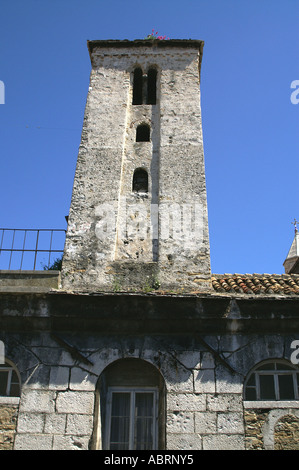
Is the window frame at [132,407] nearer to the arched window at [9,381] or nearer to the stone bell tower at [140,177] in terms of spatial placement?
the arched window at [9,381]

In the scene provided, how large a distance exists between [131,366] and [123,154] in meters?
5.22

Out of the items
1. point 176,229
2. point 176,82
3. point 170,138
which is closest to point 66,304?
point 176,229

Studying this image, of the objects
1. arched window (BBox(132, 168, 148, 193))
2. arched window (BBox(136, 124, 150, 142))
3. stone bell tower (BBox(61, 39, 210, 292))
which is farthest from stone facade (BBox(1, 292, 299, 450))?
arched window (BBox(136, 124, 150, 142))

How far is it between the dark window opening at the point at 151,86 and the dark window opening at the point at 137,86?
9.4 inches

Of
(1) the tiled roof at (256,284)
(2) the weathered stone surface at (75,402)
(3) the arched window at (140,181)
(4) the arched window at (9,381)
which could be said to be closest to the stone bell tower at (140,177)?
(3) the arched window at (140,181)

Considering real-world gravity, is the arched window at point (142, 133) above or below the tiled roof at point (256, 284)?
above

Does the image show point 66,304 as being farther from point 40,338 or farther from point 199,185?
point 199,185

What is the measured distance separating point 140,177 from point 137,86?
3.43 metres

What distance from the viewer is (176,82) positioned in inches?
458

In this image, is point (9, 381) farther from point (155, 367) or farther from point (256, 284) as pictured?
point (256, 284)

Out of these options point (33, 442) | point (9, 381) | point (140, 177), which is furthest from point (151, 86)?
point (33, 442)

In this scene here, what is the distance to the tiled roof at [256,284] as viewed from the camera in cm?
849

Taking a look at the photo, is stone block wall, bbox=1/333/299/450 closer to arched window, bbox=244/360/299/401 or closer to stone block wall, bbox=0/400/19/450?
stone block wall, bbox=0/400/19/450
